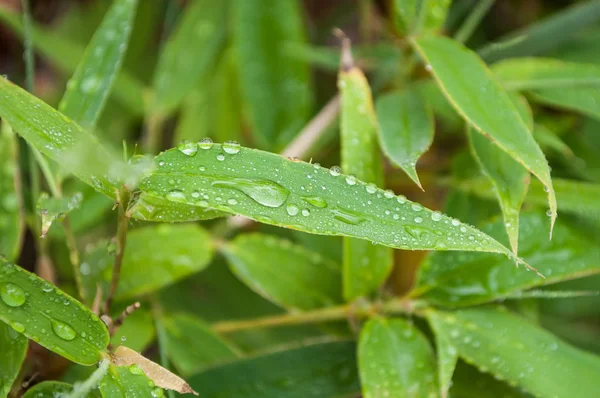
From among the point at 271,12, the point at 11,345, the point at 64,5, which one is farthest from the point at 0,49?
the point at 11,345

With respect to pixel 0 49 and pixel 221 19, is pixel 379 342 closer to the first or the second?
pixel 221 19

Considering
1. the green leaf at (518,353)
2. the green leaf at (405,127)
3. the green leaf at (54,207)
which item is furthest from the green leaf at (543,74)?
the green leaf at (54,207)

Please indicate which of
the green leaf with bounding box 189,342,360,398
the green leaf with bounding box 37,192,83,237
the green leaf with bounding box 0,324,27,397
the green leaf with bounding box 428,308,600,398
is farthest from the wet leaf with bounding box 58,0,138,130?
the green leaf with bounding box 428,308,600,398

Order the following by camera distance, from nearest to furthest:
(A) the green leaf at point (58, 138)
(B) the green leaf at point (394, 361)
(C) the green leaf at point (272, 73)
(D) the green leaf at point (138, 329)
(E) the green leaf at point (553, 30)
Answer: (A) the green leaf at point (58, 138), (B) the green leaf at point (394, 361), (D) the green leaf at point (138, 329), (E) the green leaf at point (553, 30), (C) the green leaf at point (272, 73)

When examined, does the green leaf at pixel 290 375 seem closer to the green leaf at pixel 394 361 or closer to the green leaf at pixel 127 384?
the green leaf at pixel 394 361

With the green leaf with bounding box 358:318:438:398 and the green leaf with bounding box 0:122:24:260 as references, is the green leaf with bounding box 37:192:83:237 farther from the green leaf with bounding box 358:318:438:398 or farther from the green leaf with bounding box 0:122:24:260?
the green leaf with bounding box 358:318:438:398

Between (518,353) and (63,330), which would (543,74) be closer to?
(518,353)
